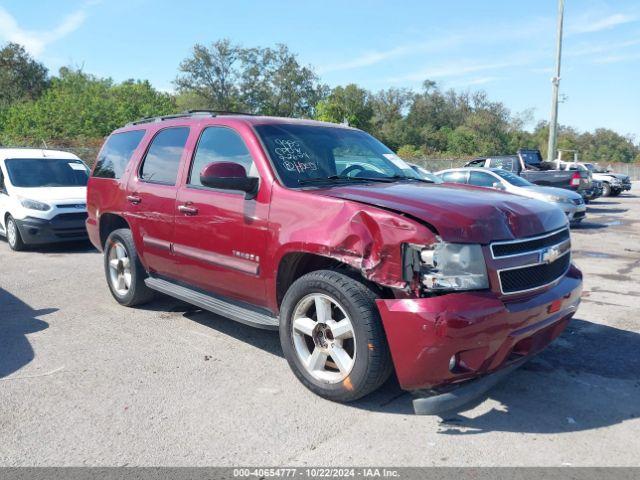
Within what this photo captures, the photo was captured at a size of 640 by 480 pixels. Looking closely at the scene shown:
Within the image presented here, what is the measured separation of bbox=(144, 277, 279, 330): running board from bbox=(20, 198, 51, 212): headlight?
16.1ft

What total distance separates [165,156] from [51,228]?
5.04 meters

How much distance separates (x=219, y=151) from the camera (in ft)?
15.0

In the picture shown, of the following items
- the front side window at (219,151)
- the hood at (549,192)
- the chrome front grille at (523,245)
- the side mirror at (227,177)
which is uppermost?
the front side window at (219,151)

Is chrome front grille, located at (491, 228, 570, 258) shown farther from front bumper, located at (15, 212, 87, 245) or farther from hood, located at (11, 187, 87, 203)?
hood, located at (11, 187, 87, 203)

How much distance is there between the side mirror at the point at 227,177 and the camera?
12.7 feet

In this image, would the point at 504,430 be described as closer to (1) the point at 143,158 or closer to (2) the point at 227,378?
(2) the point at 227,378

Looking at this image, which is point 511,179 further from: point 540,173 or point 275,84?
point 275,84

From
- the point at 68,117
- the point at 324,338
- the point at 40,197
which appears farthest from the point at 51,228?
the point at 68,117

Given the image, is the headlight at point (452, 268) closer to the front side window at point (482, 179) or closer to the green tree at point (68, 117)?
the front side window at point (482, 179)

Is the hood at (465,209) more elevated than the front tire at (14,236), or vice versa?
the hood at (465,209)

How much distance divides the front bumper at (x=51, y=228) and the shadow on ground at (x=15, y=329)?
2728 mm

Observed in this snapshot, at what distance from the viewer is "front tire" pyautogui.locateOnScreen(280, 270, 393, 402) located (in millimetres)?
3244

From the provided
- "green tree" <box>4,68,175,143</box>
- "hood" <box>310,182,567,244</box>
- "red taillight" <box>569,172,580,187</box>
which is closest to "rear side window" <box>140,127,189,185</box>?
"hood" <box>310,182,567,244</box>

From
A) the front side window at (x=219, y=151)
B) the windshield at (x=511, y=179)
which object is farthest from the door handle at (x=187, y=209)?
the windshield at (x=511, y=179)
